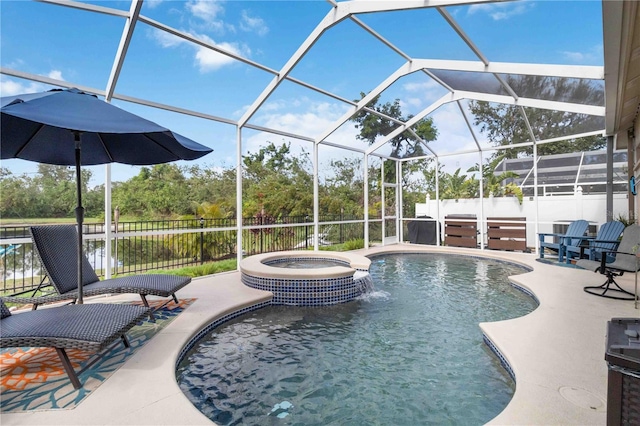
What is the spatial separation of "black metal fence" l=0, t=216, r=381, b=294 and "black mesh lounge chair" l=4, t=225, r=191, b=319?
150 mm

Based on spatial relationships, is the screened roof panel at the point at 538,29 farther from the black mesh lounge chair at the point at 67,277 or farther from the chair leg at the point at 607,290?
the black mesh lounge chair at the point at 67,277

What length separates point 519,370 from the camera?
277 centimetres

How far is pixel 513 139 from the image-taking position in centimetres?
1033

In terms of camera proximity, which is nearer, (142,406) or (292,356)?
(142,406)

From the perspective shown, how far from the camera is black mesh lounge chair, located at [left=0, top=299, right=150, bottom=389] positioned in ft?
7.91

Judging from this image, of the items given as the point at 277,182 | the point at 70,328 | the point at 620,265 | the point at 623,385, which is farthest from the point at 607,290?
the point at 277,182

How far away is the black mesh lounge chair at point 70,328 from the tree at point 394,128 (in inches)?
300

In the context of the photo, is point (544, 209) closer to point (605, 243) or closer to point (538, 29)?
point (605, 243)

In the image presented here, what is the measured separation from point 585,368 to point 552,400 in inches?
30.5

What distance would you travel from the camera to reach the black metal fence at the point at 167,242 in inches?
224

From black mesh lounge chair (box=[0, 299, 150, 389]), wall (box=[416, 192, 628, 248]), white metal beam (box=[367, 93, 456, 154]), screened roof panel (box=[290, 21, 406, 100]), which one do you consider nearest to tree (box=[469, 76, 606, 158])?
white metal beam (box=[367, 93, 456, 154])

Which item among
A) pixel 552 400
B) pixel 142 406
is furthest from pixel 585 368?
pixel 142 406

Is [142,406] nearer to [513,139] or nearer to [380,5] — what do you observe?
[380,5]

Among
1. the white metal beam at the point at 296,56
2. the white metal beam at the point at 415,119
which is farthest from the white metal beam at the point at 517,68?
the white metal beam at the point at 296,56
